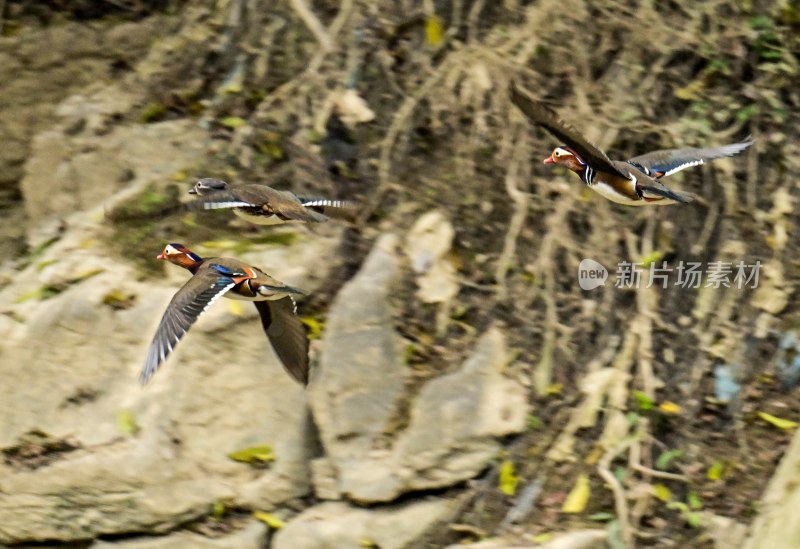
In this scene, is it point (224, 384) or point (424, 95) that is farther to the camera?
point (424, 95)

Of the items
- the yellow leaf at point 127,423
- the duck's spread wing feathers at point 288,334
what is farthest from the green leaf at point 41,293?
the duck's spread wing feathers at point 288,334

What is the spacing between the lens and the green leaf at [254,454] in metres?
6.11

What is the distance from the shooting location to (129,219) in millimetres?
6602

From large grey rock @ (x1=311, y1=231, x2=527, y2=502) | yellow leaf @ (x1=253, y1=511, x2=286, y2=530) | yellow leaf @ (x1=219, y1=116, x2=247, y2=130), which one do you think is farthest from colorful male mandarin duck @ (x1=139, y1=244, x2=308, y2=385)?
yellow leaf @ (x1=219, y1=116, x2=247, y2=130)

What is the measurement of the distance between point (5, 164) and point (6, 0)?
98cm

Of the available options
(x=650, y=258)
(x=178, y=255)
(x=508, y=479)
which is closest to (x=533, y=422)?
(x=508, y=479)

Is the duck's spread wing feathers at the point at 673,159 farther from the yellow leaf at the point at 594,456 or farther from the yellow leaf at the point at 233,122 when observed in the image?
the yellow leaf at the point at 233,122

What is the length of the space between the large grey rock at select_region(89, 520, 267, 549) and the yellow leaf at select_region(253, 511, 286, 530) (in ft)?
0.08

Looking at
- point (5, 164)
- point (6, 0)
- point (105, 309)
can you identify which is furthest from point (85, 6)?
point (105, 309)

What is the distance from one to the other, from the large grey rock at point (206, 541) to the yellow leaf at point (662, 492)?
184 cm

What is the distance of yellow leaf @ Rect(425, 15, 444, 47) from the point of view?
689cm

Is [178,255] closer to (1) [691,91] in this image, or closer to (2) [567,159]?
(2) [567,159]

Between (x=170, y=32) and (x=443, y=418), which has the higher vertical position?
(x=170, y=32)

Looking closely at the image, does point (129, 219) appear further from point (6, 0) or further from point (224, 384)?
point (6, 0)
